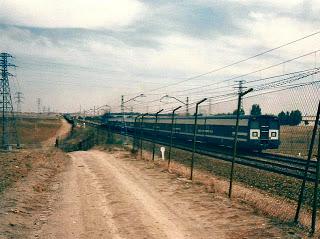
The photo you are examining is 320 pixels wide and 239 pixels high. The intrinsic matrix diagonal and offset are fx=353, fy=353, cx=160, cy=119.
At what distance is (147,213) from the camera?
37.2 feet

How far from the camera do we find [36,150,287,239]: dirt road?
30.8 feet

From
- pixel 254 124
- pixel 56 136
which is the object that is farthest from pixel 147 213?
pixel 56 136

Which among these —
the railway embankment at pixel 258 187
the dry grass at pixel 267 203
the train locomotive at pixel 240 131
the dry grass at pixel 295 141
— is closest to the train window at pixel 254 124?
Answer: the train locomotive at pixel 240 131

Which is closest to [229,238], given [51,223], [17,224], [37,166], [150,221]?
[150,221]

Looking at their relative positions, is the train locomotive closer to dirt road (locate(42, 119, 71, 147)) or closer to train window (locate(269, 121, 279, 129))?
train window (locate(269, 121, 279, 129))

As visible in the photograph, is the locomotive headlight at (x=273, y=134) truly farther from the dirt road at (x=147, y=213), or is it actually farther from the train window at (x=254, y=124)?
the dirt road at (x=147, y=213)

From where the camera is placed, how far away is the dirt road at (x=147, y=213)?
9398mm

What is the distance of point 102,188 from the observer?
15461 mm

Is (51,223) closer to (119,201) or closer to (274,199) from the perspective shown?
(119,201)

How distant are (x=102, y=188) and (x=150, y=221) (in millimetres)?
5469

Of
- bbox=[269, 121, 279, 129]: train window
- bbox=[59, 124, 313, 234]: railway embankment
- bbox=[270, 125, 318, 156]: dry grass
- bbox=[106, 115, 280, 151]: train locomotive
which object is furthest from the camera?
bbox=[269, 121, 279, 129]: train window

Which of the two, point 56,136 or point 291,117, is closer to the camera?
point 291,117

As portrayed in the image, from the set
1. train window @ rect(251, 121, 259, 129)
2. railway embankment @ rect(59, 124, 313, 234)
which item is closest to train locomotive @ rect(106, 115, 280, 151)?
train window @ rect(251, 121, 259, 129)

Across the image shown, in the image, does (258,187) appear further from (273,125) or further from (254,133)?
(273,125)
